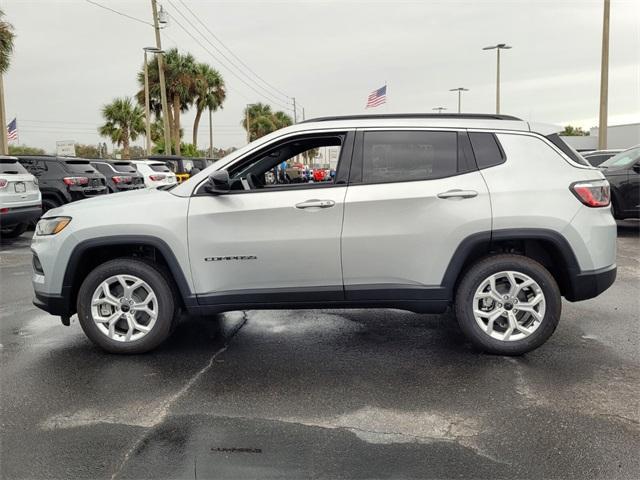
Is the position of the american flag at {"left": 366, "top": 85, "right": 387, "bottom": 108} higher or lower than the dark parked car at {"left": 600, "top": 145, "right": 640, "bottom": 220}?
higher

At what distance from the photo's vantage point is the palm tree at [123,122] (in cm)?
5309

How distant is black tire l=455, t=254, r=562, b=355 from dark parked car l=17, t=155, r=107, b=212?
1111 cm

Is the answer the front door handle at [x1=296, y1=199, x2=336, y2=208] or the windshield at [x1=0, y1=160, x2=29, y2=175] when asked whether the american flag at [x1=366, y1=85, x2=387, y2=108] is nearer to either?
the windshield at [x1=0, y1=160, x2=29, y2=175]

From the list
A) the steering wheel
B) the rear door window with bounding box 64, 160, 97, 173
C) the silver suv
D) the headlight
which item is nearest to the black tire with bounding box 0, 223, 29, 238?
the rear door window with bounding box 64, 160, 97, 173

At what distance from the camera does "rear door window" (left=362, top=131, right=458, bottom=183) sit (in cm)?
459

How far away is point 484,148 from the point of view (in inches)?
182

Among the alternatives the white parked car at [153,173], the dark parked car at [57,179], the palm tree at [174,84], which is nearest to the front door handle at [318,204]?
the dark parked car at [57,179]

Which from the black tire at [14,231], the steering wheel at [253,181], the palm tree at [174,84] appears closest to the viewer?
→ the steering wheel at [253,181]

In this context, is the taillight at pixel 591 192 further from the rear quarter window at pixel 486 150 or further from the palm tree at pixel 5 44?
the palm tree at pixel 5 44

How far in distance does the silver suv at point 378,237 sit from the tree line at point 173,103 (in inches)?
1158

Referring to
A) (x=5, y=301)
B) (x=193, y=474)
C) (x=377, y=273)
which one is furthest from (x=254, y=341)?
(x=5, y=301)

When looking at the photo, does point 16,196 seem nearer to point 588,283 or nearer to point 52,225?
point 52,225

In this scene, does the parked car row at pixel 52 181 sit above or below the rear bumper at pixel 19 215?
above

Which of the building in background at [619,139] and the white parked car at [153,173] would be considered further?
the building in background at [619,139]
